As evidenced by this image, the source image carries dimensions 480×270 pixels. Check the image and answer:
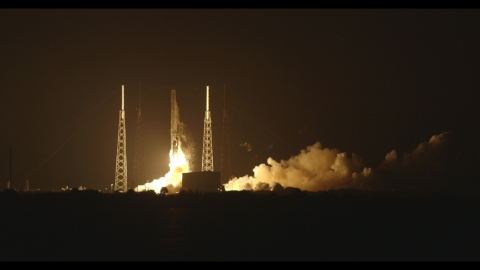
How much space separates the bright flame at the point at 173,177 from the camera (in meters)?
126

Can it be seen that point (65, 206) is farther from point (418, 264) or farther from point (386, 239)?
point (418, 264)

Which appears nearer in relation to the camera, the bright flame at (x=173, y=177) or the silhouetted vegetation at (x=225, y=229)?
the silhouetted vegetation at (x=225, y=229)

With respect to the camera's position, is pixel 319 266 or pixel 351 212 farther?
pixel 351 212

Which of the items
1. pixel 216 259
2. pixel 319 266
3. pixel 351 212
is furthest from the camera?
pixel 351 212

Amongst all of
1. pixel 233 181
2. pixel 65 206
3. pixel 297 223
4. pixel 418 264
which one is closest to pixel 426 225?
pixel 297 223

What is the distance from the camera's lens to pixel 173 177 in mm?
129750

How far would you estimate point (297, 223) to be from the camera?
133125mm

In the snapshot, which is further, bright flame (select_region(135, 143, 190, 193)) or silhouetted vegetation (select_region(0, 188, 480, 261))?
bright flame (select_region(135, 143, 190, 193))

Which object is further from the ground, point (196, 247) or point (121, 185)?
Answer: point (121, 185)

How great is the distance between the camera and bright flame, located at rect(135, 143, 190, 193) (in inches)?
4948

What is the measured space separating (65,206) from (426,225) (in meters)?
73.0

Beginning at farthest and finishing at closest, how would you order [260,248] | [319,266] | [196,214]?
1. [196,214]
2. [260,248]
3. [319,266]

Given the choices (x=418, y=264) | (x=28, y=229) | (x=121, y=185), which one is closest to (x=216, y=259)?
(x=418, y=264)

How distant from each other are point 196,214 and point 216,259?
69696 mm
